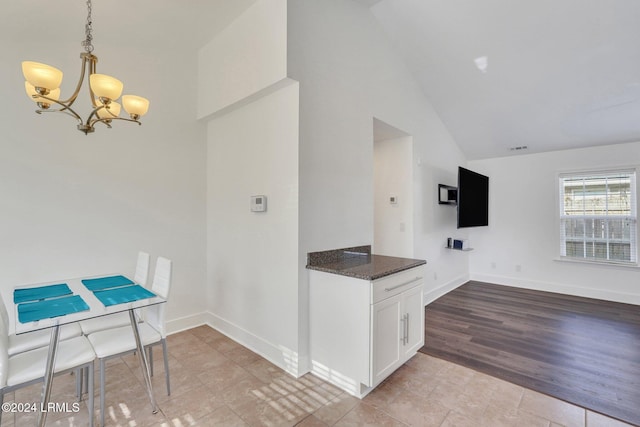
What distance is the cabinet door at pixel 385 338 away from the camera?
2137 millimetres

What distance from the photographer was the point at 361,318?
215cm

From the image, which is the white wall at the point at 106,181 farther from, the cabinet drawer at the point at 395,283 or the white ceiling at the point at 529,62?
the white ceiling at the point at 529,62

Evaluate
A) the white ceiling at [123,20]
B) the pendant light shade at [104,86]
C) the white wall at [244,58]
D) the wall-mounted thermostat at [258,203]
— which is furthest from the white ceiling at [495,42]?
the wall-mounted thermostat at [258,203]

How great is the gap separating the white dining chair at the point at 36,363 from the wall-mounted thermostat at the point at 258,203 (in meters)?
1.55

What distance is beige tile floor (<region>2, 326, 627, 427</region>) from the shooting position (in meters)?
1.90

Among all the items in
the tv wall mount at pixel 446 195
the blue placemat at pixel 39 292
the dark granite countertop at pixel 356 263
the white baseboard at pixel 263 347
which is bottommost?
the white baseboard at pixel 263 347

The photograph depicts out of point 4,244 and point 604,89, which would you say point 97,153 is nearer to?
point 4,244

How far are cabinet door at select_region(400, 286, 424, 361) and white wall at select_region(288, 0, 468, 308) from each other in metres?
0.72

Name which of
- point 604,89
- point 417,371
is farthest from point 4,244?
point 604,89

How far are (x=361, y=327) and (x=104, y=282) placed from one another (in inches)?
83.2

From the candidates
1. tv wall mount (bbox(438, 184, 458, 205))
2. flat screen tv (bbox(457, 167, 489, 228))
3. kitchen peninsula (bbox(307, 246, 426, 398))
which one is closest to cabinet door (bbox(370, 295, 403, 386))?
kitchen peninsula (bbox(307, 246, 426, 398))

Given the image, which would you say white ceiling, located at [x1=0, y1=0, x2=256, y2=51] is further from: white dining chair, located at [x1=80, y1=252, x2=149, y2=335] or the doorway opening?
the doorway opening

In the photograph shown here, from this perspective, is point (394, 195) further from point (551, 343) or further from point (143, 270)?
point (143, 270)

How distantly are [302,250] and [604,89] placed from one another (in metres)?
4.09
